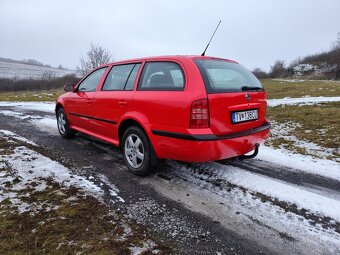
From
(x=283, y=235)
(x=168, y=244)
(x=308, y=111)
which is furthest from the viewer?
(x=308, y=111)

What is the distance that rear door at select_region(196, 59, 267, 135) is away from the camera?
334 cm

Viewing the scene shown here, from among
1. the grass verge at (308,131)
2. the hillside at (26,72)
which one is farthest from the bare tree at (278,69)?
the grass verge at (308,131)

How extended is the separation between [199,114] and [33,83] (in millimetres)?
41228

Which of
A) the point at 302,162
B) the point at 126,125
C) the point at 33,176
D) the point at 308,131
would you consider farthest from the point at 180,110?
the point at 308,131

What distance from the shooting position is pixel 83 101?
5.22 meters

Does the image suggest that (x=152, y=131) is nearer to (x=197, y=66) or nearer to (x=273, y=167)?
(x=197, y=66)

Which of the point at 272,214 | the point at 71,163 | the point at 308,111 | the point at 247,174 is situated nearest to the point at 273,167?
the point at 247,174

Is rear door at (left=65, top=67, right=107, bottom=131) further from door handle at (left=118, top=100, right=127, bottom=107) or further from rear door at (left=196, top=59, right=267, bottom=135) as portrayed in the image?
rear door at (left=196, top=59, right=267, bottom=135)

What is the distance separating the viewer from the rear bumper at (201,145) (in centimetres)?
325

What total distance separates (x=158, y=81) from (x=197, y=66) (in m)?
0.58

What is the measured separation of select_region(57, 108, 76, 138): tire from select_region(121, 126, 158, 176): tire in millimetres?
2301

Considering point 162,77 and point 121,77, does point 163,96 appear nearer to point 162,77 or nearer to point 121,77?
point 162,77

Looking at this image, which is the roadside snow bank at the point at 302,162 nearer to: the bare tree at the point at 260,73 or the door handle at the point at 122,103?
the door handle at the point at 122,103

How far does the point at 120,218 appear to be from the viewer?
287cm
